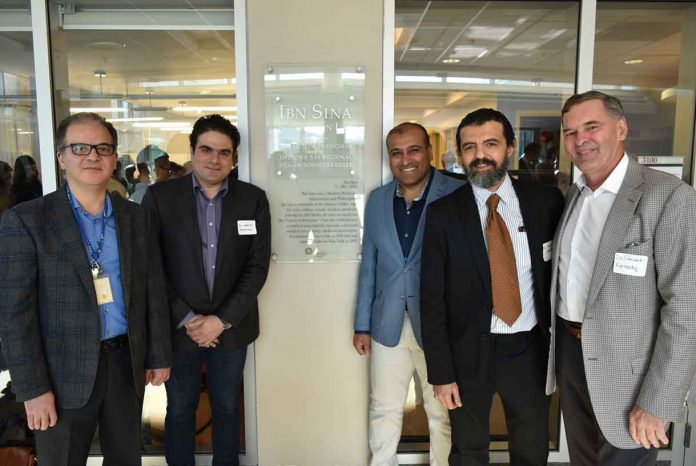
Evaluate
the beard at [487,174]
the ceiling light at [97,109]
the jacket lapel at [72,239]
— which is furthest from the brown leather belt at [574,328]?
the ceiling light at [97,109]

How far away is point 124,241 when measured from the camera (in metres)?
1.89

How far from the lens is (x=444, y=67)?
10.2ft

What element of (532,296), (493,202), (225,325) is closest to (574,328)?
(532,296)

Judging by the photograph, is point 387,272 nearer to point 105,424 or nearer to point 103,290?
point 103,290

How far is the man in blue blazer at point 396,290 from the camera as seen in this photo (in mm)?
2412

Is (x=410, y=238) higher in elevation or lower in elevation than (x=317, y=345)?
higher

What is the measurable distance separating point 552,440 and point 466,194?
1863 millimetres

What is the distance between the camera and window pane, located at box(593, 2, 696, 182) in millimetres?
2924

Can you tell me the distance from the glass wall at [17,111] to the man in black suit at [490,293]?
98.8 inches

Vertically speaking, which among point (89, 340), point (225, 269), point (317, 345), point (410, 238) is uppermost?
point (410, 238)

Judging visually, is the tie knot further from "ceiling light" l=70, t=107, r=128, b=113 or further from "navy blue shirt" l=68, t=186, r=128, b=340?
"ceiling light" l=70, t=107, r=128, b=113

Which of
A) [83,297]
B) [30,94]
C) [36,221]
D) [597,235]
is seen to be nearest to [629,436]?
[597,235]

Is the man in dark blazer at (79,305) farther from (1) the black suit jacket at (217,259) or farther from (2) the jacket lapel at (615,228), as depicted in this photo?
(2) the jacket lapel at (615,228)

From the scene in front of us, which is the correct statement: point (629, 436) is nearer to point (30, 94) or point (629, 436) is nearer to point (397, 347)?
point (397, 347)
